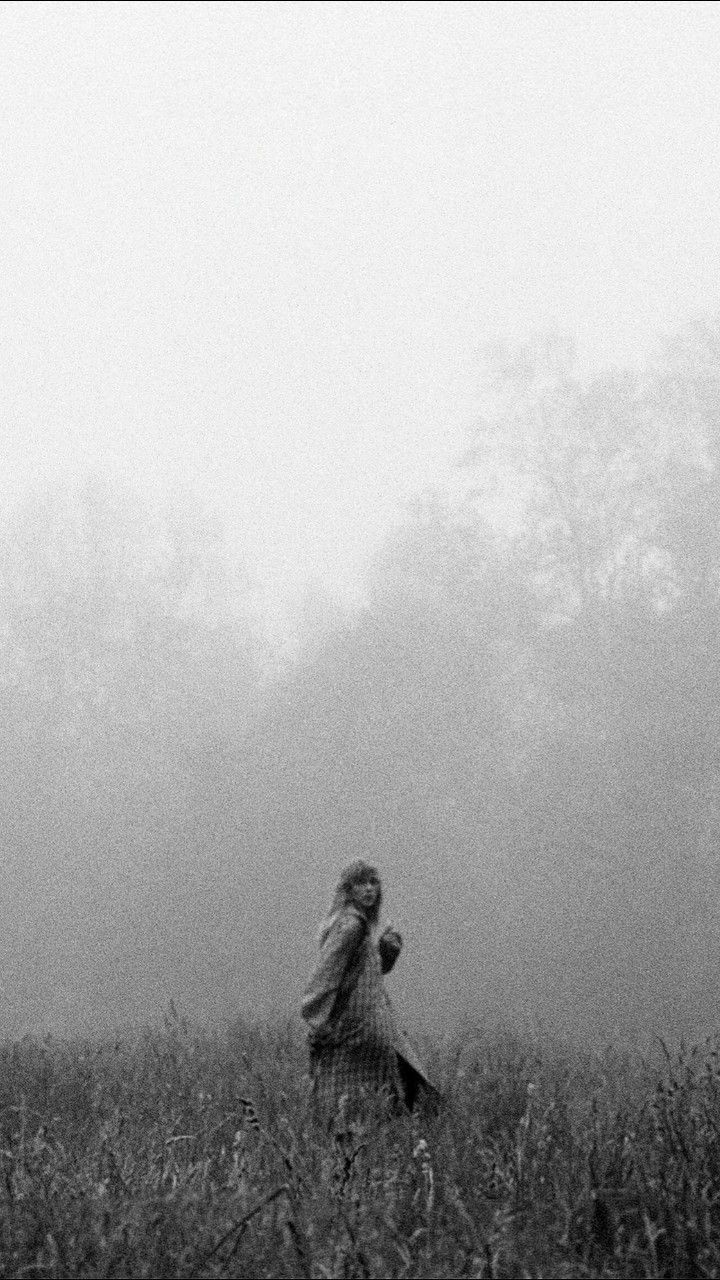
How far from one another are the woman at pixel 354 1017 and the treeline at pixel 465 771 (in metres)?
15.9

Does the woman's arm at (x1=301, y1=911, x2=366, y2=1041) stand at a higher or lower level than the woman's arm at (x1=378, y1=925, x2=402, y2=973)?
lower

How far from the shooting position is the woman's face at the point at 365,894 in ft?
24.5

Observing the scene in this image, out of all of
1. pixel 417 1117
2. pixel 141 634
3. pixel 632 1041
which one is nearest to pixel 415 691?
pixel 141 634

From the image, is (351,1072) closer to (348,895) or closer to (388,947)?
(388,947)

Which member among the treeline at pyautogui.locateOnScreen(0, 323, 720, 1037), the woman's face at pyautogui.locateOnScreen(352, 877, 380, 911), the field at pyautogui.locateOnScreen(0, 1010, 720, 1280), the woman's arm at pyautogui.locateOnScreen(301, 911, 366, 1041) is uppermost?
the treeline at pyautogui.locateOnScreen(0, 323, 720, 1037)

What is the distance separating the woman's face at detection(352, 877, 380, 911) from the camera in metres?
7.46

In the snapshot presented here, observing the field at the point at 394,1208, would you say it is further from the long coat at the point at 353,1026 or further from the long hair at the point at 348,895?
the long hair at the point at 348,895

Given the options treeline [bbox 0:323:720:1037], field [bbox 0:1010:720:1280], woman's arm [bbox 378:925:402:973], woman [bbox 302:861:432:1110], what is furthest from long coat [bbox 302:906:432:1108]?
treeline [bbox 0:323:720:1037]

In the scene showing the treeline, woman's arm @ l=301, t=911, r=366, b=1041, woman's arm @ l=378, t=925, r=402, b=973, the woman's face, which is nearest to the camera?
woman's arm @ l=301, t=911, r=366, b=1041

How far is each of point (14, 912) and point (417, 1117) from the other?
26008mm

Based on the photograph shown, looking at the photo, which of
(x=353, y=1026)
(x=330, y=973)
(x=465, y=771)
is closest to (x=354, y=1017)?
(x=353, y=1026)

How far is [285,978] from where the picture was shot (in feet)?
90.9

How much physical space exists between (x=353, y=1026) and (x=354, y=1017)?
5cm

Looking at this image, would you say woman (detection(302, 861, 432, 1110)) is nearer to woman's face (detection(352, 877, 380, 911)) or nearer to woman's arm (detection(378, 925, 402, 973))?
woman's face (detection(352, 877, 380, 911))
